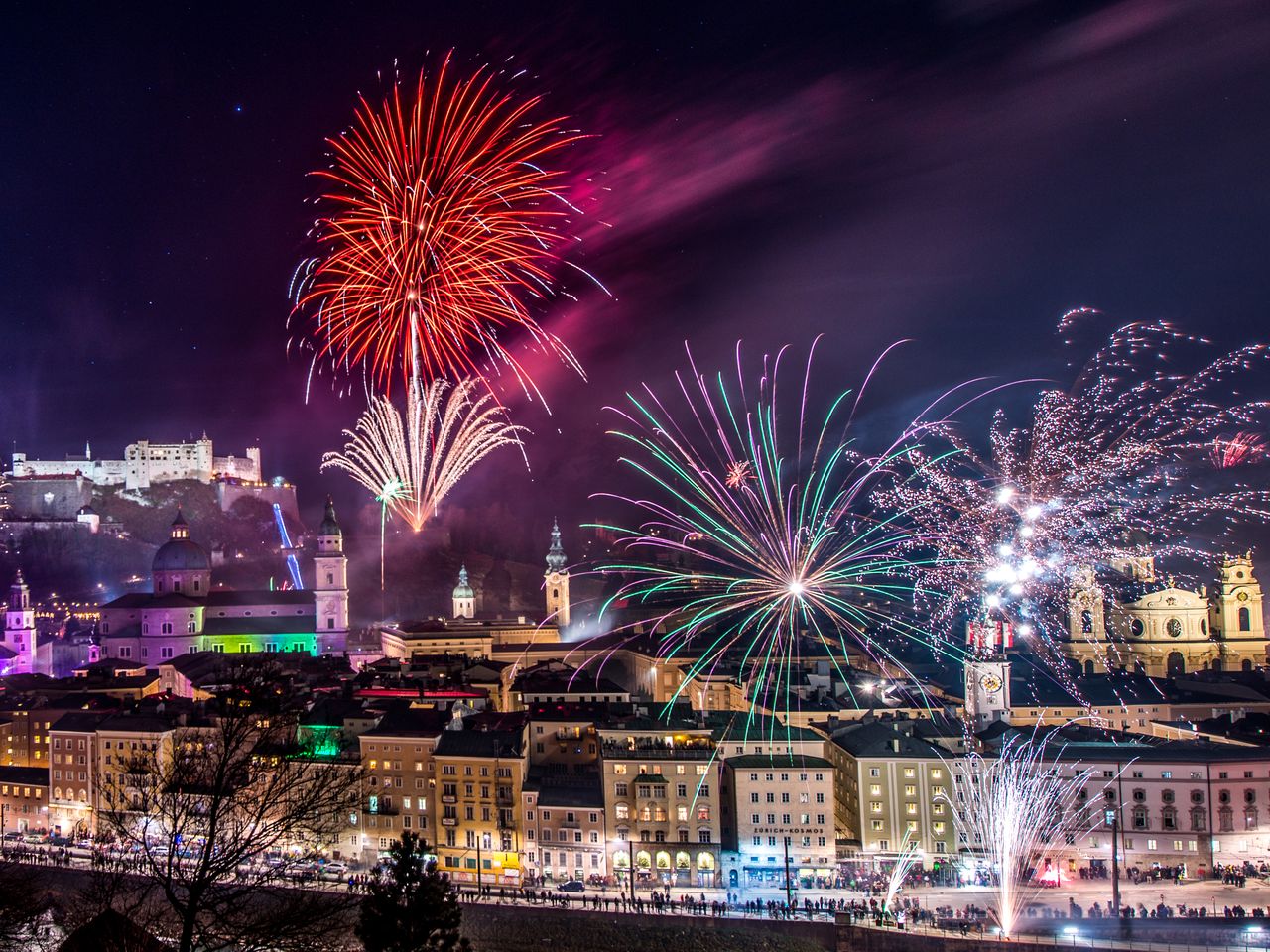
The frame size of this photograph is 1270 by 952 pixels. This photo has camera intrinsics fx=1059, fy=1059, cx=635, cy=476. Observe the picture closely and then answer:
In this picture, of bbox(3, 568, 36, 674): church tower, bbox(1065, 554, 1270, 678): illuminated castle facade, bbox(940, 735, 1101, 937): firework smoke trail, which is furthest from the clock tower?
bbox(3, 568, 36, 674): church tower

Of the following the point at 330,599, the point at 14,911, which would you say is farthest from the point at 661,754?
the point at 330,599

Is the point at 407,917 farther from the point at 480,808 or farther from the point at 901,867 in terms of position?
the point at 901,867

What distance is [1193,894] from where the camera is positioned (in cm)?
1948

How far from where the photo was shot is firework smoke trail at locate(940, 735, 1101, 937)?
20141mm

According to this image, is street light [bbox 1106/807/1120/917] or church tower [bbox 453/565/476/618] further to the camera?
church tower [bbox 453/565/476/618]

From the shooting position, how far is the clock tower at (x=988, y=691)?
27.2 m

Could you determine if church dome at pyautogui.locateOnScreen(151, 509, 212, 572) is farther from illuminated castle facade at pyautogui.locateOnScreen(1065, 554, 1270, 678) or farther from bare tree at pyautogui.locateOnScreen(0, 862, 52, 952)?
illuminated castle facade at pyautogui.locateOnScreen(1065, 554, 1270, 678)

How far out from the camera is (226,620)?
146 ft

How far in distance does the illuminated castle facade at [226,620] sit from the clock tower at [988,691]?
26098 mm

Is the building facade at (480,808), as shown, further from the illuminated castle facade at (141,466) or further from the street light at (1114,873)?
the illuminated castle facade at (141,466)

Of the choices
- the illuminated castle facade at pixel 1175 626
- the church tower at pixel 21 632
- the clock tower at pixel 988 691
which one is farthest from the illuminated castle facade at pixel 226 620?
the illuminated castle facade at pixel 1175 626

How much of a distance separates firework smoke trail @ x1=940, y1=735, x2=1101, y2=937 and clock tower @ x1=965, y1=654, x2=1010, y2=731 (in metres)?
3.74

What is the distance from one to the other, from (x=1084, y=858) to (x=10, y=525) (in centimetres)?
5025

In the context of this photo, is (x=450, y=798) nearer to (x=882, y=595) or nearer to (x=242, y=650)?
(x=242, y=650)
